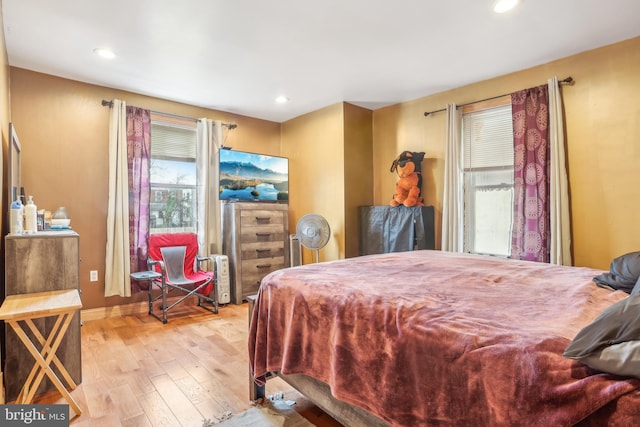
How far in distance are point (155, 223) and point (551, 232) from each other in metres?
4.11

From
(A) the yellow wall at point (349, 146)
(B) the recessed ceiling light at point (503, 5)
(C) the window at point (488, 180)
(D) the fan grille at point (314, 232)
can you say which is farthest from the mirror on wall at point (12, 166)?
(C) the window at point (488, 180)

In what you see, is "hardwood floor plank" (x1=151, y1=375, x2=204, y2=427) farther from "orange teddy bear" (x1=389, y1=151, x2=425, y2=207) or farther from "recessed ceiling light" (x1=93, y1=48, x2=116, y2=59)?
"orange teddy bear" (x1=389, y1=151, x2=425, y2=207)

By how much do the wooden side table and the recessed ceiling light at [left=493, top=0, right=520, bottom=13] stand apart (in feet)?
10.2

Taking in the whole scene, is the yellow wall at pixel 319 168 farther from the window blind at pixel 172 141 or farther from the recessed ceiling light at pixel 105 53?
the recessed ceiling light at pixel 105 53

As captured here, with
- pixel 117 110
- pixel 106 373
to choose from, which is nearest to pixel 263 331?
pixel 106 373

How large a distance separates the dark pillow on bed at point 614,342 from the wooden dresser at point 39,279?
261cm

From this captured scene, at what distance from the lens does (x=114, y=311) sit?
3.67m

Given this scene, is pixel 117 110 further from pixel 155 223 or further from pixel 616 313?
pixel 616 313

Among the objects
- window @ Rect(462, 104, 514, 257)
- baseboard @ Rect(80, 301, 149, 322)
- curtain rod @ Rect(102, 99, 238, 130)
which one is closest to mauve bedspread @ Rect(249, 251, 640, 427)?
window @ Rect(462, 104, 514, 257)

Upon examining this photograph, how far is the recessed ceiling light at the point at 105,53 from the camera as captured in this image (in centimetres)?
282

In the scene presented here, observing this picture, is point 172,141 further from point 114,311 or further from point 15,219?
point 15,219

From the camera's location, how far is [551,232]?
2.97m

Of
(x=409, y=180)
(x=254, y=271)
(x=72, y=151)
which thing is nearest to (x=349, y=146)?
(x=409, y=180)

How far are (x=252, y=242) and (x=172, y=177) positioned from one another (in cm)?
125
